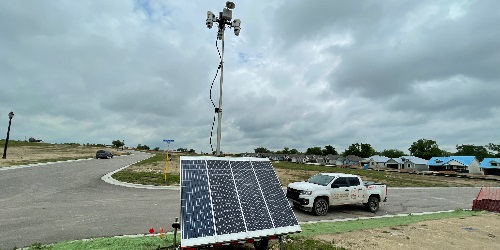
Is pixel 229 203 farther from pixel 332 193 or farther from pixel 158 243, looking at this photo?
pixel 332 193

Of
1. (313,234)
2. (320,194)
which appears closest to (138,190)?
(320,194)

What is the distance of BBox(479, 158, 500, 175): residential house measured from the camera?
85312 mm

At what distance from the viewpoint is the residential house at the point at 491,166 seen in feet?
280

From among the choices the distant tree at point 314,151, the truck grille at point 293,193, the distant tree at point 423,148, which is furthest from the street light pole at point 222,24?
the distant tree at point 314,151

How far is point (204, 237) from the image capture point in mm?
5469

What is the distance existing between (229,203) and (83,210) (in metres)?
8.33

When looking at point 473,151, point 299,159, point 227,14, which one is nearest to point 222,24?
point 227,14

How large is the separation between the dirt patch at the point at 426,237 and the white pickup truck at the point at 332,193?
331cm

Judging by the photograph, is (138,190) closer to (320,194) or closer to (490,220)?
(320,194)

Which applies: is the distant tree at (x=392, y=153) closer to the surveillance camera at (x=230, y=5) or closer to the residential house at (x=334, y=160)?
the residential house at (x=334, y=160)

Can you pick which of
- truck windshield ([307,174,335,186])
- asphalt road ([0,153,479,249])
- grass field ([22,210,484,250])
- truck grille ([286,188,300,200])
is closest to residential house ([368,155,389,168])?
asphalt road ([0,153,479,249])

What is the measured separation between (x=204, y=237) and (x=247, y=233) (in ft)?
3.07

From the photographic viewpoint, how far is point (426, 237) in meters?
9.41

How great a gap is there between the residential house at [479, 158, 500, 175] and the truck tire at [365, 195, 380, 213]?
9478 centimetres
